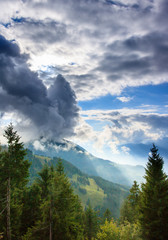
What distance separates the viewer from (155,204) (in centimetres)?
2050

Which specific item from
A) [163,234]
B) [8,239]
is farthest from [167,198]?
[8,239]

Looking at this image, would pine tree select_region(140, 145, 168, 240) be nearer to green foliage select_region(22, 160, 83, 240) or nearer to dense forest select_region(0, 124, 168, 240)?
dense forest select_region(0, 124, 168, 240)

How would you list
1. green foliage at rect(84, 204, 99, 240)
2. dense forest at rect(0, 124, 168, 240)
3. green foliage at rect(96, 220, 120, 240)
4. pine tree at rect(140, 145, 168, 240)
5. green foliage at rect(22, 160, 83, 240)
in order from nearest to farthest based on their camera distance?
1. green foliage at rect(22, 160, 83, 240)
2. dense forest at rect(0, 124, 168, 240)
3. pine tree at rect(140, 145, 168, 240)
4. green foliage at rect(96, 220, 120, 240)
5. green foliage at rect(84, 204, 99, 240)

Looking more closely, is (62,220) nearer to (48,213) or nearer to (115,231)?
(48,213)

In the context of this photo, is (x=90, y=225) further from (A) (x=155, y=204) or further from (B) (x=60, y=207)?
(A) (x=155, y=204)

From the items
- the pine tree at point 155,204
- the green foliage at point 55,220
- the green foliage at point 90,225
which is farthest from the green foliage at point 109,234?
the green foliage at point 90,225

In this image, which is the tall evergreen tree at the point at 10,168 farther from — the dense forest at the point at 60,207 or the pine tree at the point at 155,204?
the pine tree at the point at 155,204

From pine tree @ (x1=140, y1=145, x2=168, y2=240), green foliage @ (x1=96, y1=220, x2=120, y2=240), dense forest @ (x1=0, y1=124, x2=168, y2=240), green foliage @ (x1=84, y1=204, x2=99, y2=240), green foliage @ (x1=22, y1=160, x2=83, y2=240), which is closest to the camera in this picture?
green foliage @ (x1=22, y1=160, x2=83, y2=240)

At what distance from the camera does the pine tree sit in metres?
19.8

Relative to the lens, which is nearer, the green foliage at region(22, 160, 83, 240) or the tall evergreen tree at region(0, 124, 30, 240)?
the green foliage at region(22, 160, 83, 240)

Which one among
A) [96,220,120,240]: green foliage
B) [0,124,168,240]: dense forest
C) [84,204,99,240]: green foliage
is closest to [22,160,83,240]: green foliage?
[0,124,168,240]: dense forest

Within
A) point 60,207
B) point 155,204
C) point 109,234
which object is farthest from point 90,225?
point 155,204

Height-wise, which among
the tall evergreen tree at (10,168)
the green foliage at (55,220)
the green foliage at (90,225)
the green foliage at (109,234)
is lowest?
the green foliage at (90,225)

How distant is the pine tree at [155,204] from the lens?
1977cm
